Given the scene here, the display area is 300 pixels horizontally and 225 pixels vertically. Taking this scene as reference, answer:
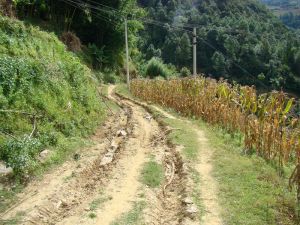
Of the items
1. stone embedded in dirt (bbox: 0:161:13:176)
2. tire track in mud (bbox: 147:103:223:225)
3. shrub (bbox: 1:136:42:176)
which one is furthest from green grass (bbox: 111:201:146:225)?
stone embedded in dirt (bbox: 0:161:13:176)

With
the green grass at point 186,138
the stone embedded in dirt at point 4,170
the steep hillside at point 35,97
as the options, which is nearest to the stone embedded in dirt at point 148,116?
the green grass at point 186,138

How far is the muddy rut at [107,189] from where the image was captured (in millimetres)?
6246

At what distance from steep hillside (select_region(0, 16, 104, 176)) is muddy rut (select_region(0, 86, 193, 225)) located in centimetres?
77

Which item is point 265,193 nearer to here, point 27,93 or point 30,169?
point 30,169

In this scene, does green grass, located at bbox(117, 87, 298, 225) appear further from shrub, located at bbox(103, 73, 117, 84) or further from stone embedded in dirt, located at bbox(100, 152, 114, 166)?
shrub, located at bbox(103, 73, 117, 84)

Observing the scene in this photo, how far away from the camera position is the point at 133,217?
6.14 meters

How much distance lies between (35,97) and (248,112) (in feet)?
19.8

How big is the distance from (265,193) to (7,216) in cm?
438

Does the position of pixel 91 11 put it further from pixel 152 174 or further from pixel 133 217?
pixel 133 217

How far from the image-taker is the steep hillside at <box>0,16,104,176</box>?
8414mm

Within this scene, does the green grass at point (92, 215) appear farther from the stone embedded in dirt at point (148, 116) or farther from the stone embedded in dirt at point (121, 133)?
the stone embedded in dirt at point (148, 116)

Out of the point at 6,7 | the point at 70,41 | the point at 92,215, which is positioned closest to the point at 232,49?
the point at 70,41

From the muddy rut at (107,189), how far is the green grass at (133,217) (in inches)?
3.3

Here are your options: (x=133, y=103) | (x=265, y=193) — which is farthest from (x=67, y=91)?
(x=133, y=103)
